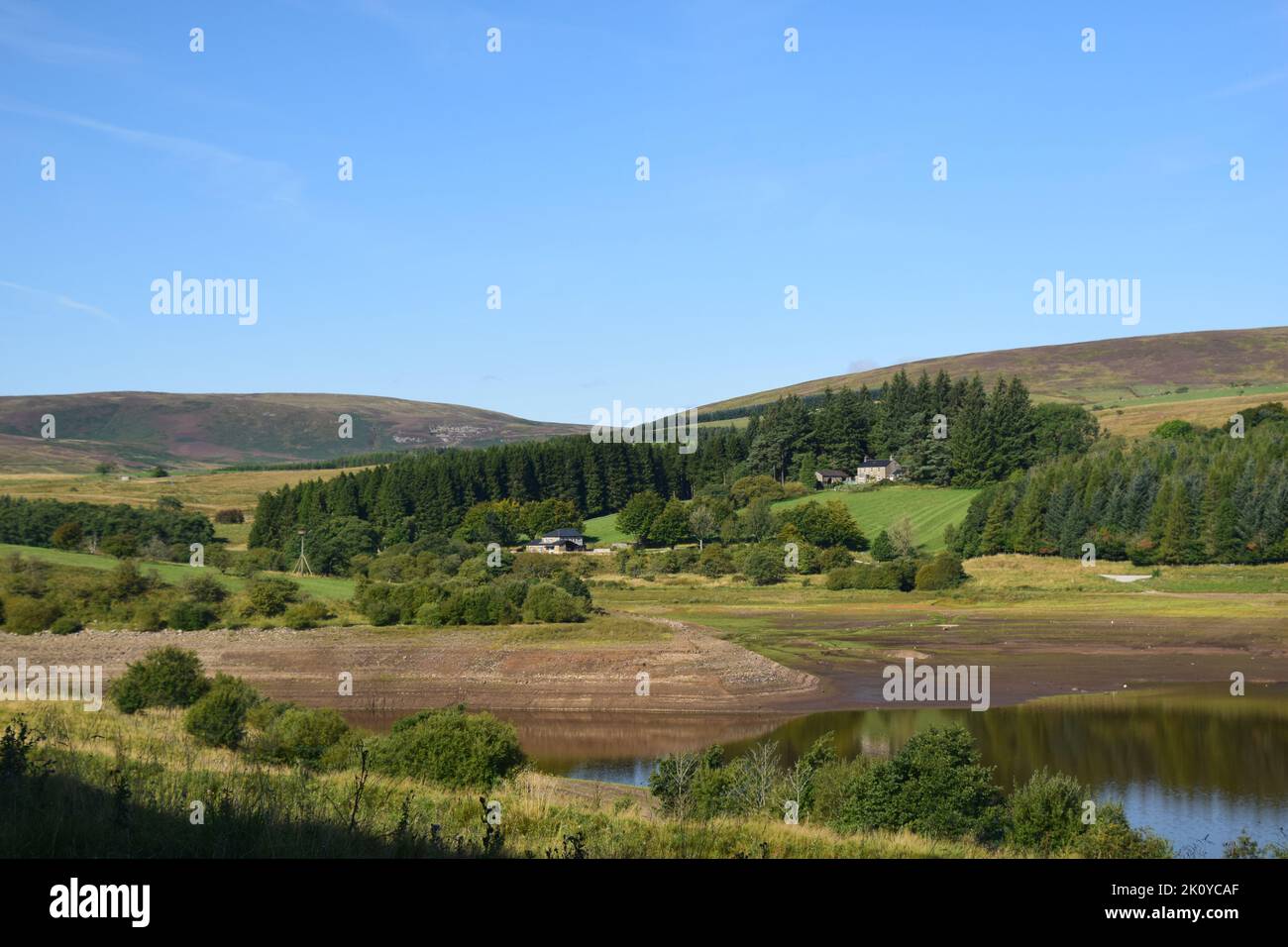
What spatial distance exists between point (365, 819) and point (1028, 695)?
43049 mm

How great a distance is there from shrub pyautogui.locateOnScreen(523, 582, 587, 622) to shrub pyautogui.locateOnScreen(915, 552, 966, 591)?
3232cm

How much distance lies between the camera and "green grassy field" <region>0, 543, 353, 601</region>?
65.6 metres

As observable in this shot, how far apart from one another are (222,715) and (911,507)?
8577 centimetres

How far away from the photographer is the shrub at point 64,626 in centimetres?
5556

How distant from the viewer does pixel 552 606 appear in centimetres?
5931

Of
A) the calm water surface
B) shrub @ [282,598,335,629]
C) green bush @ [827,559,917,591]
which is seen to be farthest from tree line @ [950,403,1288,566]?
shrub @ [282,598,335,629]

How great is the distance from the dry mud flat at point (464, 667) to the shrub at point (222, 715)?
1440 centimetres

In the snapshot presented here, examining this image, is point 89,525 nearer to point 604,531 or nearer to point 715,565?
point 604,531

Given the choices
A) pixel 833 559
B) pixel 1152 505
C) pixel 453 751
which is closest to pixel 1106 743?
pixel 453 751

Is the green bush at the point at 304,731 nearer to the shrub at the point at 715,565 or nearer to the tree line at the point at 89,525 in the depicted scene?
the tree line at the point at 89,525

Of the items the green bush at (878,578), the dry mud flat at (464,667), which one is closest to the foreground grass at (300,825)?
the dry mud flat at (464,667)

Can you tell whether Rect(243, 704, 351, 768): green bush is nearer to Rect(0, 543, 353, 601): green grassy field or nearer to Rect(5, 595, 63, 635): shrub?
Rect(5, 595, 63, 635): shrub

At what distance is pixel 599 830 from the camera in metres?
11.2

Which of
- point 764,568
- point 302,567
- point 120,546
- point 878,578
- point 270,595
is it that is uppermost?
point 120,546
